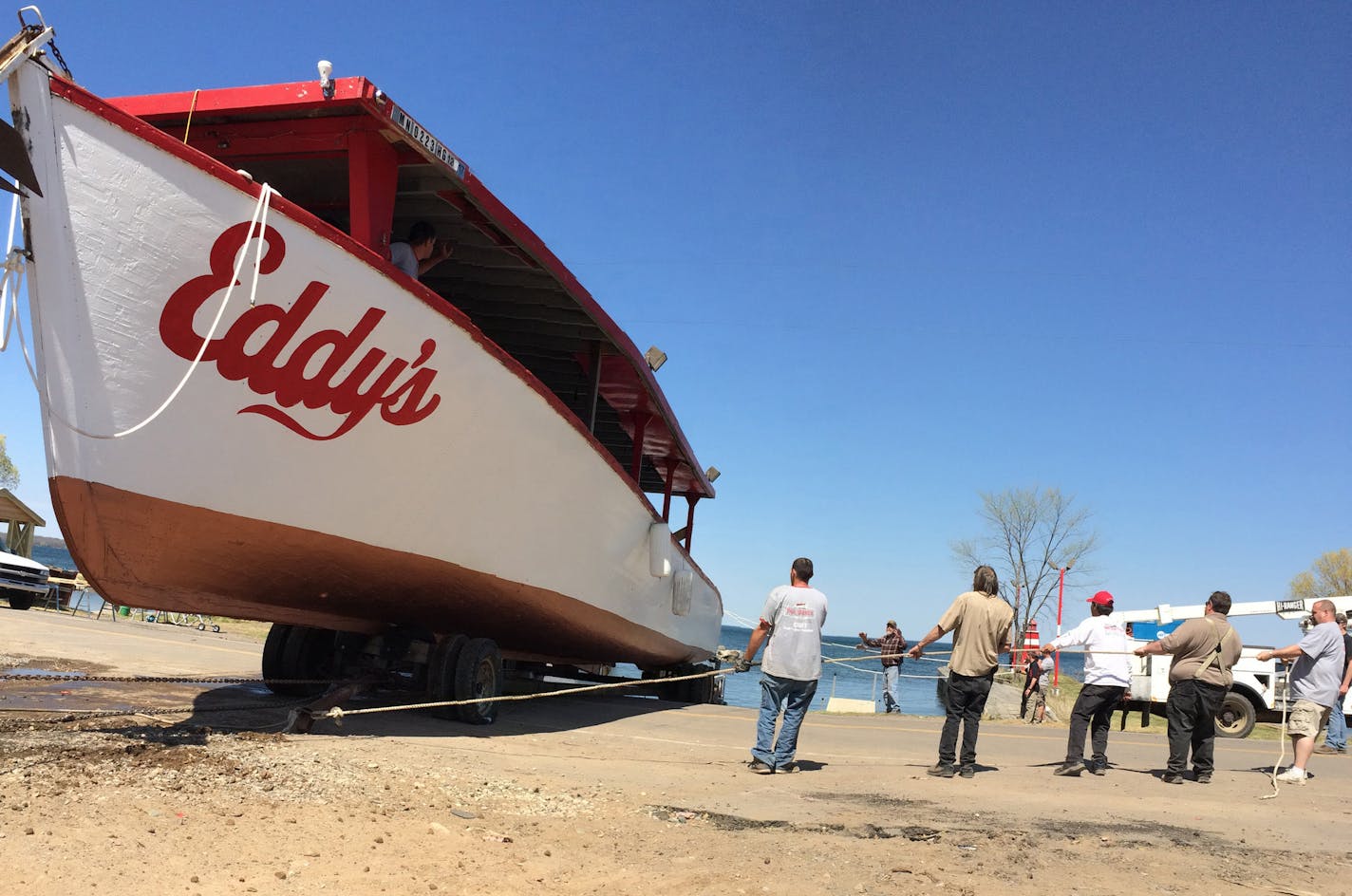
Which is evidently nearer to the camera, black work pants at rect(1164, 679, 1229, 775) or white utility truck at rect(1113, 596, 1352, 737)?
black work pants at rect(1164, 679, 1229, 775)

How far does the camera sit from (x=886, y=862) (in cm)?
374

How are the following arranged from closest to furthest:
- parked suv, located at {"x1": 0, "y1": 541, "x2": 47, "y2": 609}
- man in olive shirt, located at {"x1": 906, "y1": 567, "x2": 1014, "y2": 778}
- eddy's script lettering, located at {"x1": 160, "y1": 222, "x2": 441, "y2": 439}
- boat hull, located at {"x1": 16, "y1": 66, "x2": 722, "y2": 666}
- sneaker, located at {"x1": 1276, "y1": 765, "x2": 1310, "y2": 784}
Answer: boat hull, located at {"x1": 16, "y1": 66, "x2": 722, "y2": 666}, eddy's script lettering, located at {"x1": 160, "y1": 222, "x2": 441, "y2": 439}, man in olive shirt, located at {"x1": 906, "y1": 567, "x2": 1014, "y2": 778}, sneaker, located at {"x1": 1276, "y1": 765, "x2": 1310, "y2": 784}, parked suv, located at {"x1": 0, "y1": 541, "x2": 47, "y2": 609}

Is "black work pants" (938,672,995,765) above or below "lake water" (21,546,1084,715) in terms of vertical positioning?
above

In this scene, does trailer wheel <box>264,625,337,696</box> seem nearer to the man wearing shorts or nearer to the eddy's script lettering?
the eddy's script lettering

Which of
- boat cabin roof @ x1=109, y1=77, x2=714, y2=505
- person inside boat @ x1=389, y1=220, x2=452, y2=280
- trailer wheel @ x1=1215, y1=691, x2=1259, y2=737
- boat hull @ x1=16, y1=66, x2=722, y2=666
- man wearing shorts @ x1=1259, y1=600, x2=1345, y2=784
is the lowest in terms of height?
trailer wheel @ x1=1215, y1=691, x2=1259, y2=737

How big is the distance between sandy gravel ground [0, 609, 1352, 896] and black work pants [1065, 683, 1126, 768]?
0.88 feet

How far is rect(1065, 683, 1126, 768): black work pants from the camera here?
687cm

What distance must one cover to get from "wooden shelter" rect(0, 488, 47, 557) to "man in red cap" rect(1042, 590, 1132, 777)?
2564 cm

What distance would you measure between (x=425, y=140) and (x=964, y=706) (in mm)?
5139

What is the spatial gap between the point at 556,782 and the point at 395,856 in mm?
1711

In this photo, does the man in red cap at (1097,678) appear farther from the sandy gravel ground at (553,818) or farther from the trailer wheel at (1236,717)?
the trailer wheel at (1236,717)

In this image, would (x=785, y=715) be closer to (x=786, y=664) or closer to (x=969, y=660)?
(x=786, y=664)

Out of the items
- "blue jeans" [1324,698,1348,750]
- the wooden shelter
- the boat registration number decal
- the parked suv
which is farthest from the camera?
the wooden shelter

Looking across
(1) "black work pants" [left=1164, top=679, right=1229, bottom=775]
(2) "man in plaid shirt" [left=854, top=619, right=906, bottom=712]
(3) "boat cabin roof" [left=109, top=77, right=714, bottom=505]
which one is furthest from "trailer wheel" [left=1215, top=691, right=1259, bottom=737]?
(3) "boat cabin roof" [left=109, top=77, right=714, bottom=505]
